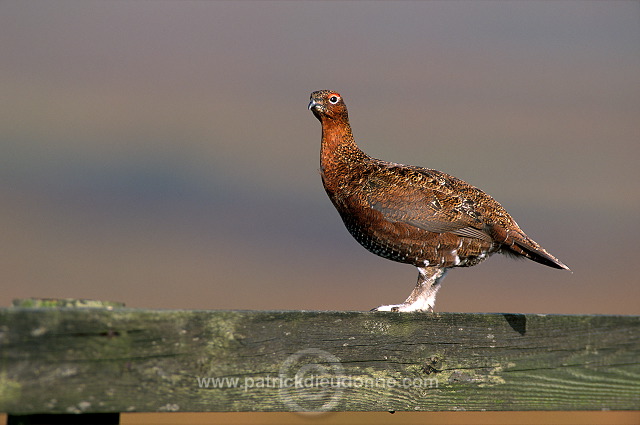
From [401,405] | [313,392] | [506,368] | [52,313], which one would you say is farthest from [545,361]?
[52,313]

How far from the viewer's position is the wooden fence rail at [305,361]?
3.29 metres

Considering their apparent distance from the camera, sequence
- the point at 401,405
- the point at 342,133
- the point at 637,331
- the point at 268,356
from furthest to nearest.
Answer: the point at 342,133
the point at 637,331
the point at 401,405
the point at 268,356

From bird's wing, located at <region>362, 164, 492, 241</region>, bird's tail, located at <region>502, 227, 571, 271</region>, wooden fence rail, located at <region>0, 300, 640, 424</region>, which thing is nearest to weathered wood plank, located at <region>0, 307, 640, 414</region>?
wooden fence rail, located at <region>0, 300, 640, 424</region>

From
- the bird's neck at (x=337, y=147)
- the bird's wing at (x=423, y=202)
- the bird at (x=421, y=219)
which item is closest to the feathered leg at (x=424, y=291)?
the bird at (x=421, y=219)

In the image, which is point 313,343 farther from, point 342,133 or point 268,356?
point 342,133

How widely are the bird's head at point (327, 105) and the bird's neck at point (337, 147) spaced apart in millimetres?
48

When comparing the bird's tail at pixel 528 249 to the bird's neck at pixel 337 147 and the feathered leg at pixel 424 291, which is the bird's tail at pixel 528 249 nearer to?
the feathered leg at pixel 424 291

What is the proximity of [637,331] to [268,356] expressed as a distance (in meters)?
2.05

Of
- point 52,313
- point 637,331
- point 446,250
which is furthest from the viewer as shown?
point 446,250

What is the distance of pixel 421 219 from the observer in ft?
18.7

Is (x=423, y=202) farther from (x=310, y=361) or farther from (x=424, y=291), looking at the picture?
(x=310, y=361)

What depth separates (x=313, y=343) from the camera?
3.79 m

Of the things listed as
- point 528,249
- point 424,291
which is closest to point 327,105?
point 424,291

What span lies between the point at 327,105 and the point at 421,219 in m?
1.23
